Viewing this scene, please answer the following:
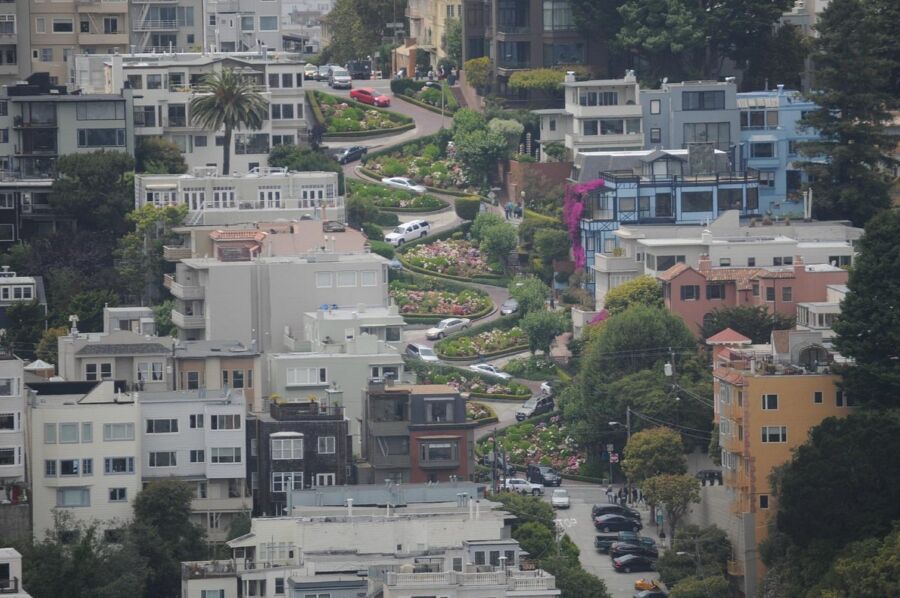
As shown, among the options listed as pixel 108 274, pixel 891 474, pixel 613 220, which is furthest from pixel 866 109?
pixel 891 474

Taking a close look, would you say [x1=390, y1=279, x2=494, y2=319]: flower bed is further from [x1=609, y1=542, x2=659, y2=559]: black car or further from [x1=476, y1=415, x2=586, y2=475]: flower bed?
[x1=609, y1=542, x2=659, y2=559]: black car

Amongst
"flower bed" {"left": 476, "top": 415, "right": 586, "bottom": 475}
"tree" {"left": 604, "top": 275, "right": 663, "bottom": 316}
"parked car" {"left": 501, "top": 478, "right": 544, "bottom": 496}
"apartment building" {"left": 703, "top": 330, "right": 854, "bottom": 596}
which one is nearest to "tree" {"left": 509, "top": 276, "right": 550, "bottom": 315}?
"tree" {"left": 604, "top": 275, "right": 663, "bottom": 316}

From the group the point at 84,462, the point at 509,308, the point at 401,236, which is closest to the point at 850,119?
the point at 509,308

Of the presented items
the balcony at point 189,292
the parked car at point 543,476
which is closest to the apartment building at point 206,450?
the parked car at point 543,476

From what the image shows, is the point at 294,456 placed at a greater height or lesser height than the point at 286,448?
lesser

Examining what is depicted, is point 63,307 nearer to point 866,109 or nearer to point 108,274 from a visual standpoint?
point 108,274

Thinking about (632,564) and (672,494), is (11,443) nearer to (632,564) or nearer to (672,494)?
(632,564)

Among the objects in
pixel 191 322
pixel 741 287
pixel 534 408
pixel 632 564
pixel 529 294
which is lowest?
pixel 632 564
